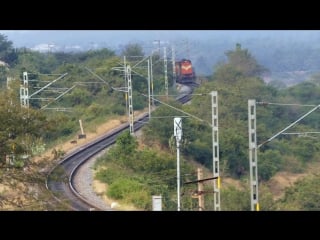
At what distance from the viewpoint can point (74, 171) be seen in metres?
13.7

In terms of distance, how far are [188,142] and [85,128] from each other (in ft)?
11.7

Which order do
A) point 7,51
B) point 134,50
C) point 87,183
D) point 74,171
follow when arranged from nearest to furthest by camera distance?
point 87,183, point 74,171, point 134,50, point 7,51

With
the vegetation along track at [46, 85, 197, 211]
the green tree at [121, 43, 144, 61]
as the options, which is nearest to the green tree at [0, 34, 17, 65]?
the green tree at [121, 43, 144, 61]

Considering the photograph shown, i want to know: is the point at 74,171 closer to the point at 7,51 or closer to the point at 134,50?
the point at 134,50

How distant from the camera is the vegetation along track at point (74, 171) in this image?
1010cm

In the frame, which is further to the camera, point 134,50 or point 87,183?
point 134,50

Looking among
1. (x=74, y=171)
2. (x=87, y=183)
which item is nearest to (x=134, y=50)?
(x=74, y=171)

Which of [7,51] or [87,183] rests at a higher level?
[7,51]

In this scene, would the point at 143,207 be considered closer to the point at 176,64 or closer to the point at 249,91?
the point at 249,91

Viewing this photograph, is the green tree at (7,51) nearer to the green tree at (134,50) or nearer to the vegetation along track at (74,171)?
the green tree at (134,50)

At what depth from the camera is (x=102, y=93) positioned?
20.8m

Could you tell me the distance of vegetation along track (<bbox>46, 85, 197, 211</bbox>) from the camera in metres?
10.1

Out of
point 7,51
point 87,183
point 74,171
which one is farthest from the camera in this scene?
point 7,51
